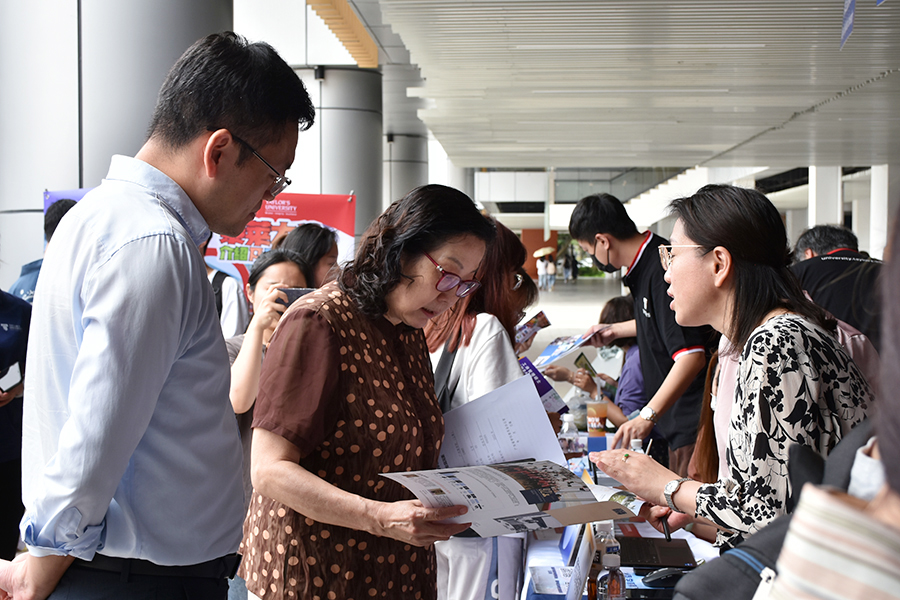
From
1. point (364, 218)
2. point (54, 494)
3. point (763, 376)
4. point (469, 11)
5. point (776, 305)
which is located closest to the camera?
point (54, 494)

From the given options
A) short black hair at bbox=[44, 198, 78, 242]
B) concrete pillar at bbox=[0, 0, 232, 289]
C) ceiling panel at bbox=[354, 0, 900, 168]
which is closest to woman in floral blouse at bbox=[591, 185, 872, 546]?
concrete pillar at bbox=[0, 0, 232, 289]

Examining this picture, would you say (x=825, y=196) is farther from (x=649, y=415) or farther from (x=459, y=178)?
(x=649, y=415)

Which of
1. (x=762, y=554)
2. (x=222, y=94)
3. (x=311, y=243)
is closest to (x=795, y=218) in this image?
(x=311, y=243)

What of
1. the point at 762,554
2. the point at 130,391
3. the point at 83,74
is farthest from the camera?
the point at 83,74

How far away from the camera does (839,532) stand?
0.42 m

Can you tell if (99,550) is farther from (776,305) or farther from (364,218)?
(364,218)

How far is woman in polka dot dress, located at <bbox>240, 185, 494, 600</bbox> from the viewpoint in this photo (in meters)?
1.38

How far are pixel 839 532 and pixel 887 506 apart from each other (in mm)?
42

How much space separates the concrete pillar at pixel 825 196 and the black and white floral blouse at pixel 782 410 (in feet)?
54.5

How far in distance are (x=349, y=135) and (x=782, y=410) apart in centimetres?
757

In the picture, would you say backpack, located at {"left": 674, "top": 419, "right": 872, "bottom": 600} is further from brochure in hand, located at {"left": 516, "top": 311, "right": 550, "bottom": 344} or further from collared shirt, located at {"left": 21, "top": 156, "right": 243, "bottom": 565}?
brochure in hand, located at {"left": 516, "top": 311, "right": 550, "bottom": 344}

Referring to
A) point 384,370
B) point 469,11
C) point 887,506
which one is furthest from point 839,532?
point 469,11

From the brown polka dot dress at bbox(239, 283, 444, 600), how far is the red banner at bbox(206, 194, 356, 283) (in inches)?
140

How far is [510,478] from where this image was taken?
4.48ft
